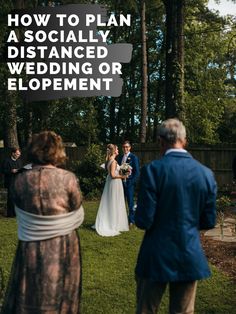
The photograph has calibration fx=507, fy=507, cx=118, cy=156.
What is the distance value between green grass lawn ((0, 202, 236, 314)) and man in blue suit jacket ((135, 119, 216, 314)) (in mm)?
2159

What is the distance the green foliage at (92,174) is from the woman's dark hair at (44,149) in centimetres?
1426

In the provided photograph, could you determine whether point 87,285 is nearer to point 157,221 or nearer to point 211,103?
point 157,221

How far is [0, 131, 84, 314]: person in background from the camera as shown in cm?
409

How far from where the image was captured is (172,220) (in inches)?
151

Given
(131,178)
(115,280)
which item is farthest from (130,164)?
(115,280)

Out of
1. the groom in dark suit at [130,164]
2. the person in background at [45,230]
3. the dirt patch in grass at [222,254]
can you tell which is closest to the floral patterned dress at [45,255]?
the person in background at [45,230]

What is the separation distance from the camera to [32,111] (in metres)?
31.1

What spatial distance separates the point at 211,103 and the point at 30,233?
34.1 meters

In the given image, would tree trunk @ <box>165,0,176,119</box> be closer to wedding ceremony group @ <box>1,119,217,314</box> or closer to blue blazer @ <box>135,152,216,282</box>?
Result: wedding ceremony group @ <box>1,119,217,314</box>

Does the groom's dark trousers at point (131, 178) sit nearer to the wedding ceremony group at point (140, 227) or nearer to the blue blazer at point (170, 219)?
the wedding ceremony group at point (140, 227)

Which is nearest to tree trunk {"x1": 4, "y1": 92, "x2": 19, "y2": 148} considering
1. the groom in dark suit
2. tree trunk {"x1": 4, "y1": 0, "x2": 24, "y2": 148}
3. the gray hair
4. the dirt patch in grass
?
tree trunk {"x1": 4, "y1": 0, "x2": 24, "y2": 148}

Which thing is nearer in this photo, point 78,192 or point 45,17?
point 78,192

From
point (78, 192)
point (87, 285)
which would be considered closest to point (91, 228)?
point (87, 285)

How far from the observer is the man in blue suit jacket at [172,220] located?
381 centimetres
